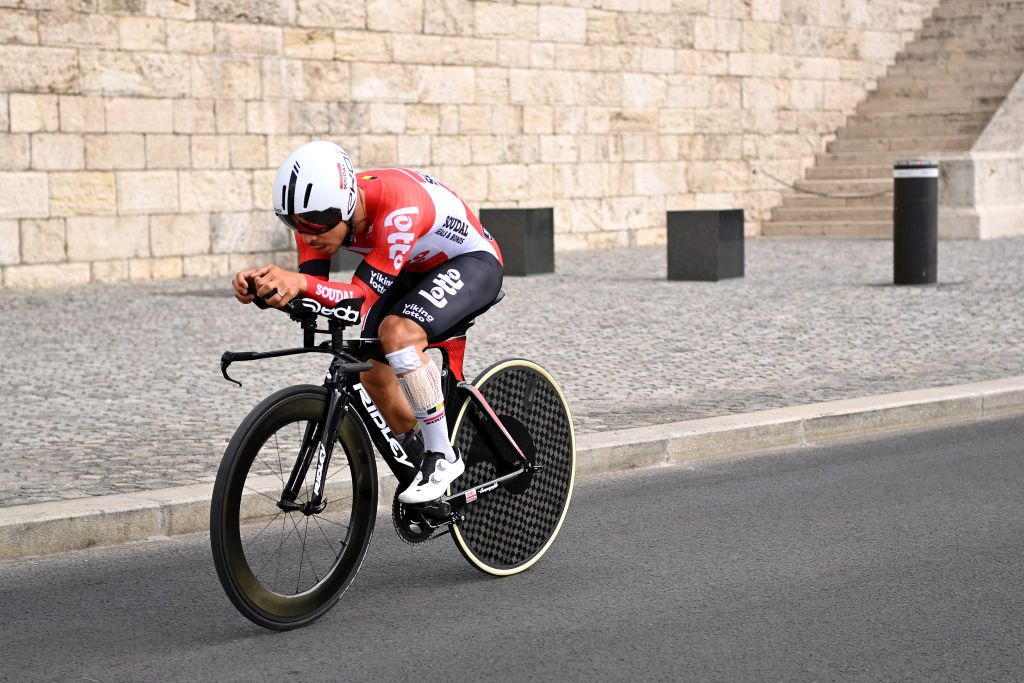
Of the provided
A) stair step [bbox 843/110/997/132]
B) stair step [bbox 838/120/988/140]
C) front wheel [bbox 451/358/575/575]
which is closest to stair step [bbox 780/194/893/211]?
stair step [bbox 838/120/988/140]

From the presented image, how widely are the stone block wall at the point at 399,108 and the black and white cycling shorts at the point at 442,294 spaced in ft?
37.5

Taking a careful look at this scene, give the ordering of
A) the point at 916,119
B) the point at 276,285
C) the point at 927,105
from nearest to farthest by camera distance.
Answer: the point at 276,285 → the point at 916,119 → the point at 927,105

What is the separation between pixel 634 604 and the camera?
507cm

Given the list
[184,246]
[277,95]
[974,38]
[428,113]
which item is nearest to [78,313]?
[184,246]

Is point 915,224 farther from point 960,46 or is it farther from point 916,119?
point 960,46

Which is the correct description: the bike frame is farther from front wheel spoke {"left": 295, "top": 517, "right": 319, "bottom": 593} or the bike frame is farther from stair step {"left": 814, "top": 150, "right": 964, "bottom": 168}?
stair step {"left": 814, "top": 150, "right": 964, "bottom": 168}

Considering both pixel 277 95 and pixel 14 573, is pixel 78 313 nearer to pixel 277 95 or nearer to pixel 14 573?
pixel 277 95

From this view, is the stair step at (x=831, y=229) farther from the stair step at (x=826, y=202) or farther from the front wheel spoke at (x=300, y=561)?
the front wheel spoke at (x=300, y=561)

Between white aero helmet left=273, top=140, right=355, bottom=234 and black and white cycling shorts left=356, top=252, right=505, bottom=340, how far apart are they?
0.39m

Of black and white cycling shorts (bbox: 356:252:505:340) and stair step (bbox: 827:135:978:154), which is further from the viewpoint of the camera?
stair step (bbox: 827:135:978:154)

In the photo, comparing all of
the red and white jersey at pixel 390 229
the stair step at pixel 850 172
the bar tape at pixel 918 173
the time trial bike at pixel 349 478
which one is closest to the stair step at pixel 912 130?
the stair step at pixel 850 172

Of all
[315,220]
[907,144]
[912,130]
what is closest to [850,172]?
[907,144]

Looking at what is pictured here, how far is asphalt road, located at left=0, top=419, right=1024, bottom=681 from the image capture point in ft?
14.5

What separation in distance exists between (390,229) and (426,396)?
54 centimetres
